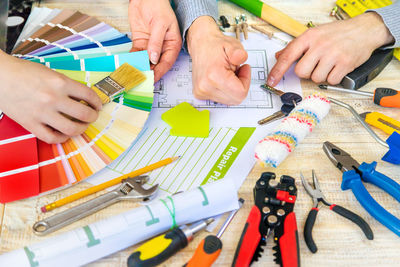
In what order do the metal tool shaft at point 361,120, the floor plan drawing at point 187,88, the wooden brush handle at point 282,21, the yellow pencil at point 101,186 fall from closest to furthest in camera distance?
the yellow pencil at point 101,186
the metal tool shaft at point 361,120
the floor plan drawing at point 187,88
the wooden brush handle at point 282,21

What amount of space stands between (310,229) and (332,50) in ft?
1.69

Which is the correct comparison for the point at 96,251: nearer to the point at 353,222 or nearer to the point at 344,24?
the point at 353,222

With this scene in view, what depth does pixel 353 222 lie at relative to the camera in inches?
30.0

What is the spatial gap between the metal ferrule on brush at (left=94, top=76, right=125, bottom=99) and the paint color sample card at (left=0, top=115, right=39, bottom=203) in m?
0.19

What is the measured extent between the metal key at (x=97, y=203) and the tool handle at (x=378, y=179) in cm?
42

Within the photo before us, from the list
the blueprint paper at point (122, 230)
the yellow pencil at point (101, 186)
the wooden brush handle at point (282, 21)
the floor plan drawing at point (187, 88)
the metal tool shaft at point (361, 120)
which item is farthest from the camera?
the wooden brush handle at point (282, 21)

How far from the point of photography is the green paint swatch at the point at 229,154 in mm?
838

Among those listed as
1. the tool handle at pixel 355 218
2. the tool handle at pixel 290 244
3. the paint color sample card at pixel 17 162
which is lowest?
the tool handle at pixel 355 218

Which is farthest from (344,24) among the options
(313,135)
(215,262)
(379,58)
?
(215,262)

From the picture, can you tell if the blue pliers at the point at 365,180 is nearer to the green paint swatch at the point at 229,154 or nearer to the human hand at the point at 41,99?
the green paint swatch at the point at 229,154

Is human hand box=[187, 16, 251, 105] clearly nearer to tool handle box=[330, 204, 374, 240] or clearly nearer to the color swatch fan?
the color swatch fan

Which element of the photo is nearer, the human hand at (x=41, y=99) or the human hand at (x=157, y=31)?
the human hand at (x=41, y=99)

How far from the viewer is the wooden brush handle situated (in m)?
1.17

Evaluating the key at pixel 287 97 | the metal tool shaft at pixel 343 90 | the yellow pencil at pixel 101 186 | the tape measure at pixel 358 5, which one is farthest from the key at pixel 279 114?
the tape measure at pixel 358 5
